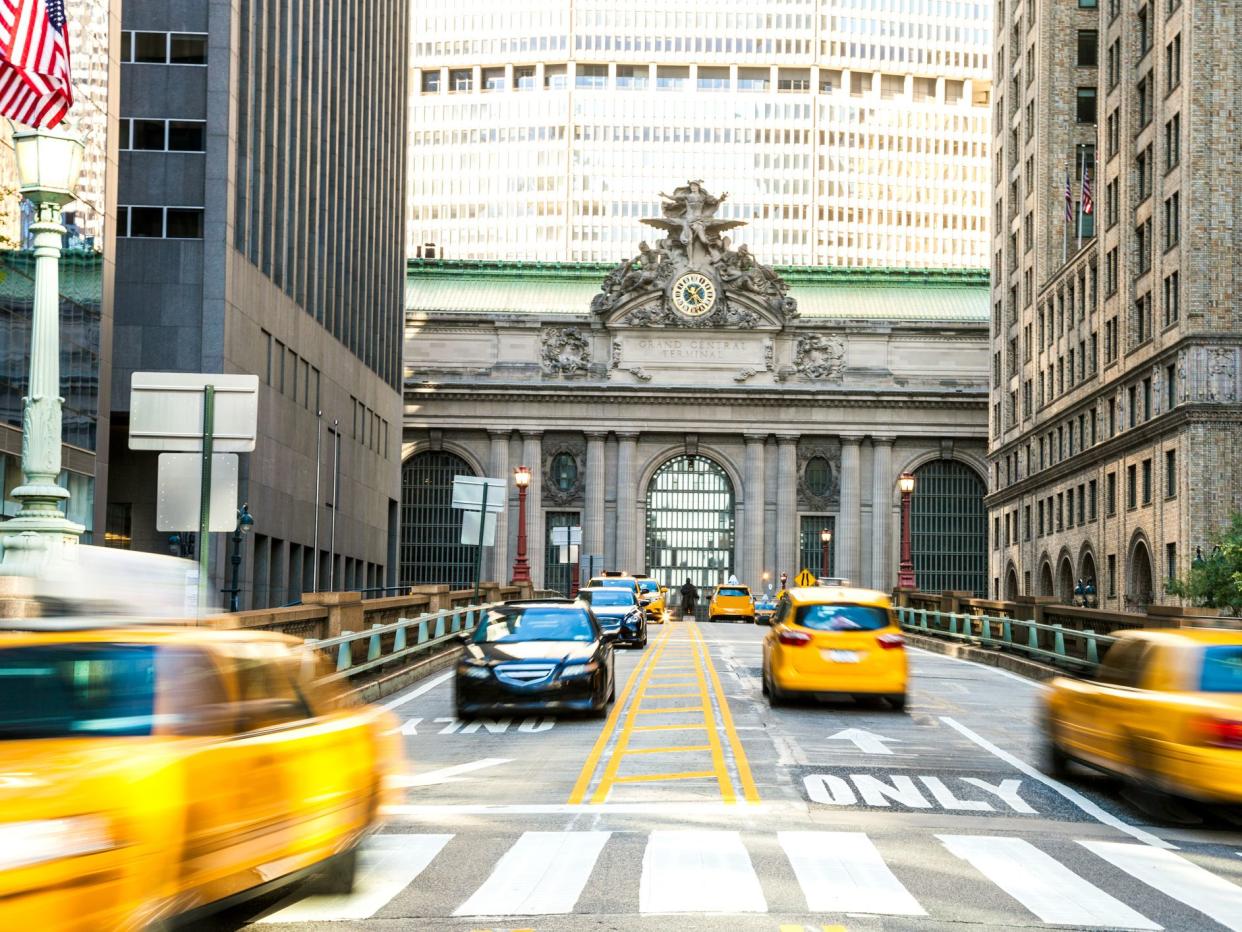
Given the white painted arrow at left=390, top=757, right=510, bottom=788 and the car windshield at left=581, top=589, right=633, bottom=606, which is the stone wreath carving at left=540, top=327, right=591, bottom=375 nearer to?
the car windshield at left=581, top=589, right=633, bottom=606

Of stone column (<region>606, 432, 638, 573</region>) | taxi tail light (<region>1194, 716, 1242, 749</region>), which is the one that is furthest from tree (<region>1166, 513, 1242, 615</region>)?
stone column (<region>606, 432, 638, 573</region>)

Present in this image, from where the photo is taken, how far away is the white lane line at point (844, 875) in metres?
10.4

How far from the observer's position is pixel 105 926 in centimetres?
727

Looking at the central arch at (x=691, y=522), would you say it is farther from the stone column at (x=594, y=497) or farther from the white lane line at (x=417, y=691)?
the white lane line at (x=417, y=691)

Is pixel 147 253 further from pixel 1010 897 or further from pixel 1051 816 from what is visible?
pixel 1010 897

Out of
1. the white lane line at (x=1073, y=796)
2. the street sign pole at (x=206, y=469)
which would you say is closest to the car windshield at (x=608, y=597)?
the white lane line at (x=1073, y=796)

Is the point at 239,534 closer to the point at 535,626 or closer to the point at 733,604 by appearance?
the point at 535,626

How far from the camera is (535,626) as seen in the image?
2278 centimetres

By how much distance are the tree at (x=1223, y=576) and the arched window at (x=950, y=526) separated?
46969 millimetres

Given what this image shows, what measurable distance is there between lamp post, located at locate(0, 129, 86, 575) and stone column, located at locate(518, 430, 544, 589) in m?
77.5

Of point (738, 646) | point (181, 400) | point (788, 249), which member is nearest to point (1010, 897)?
point (181, 400)

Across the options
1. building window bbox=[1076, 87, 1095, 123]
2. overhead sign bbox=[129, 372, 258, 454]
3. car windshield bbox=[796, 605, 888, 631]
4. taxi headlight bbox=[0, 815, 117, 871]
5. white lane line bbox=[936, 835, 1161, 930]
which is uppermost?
building window bbox=[1076, 87, 1095, 123]

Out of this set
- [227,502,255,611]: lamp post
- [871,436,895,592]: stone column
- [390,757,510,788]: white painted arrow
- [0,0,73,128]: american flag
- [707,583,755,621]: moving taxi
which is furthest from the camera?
[871,436,895,592]: stone column

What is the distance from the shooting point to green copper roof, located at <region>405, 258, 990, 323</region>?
99.0 metres
